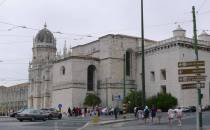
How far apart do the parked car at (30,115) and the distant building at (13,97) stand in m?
84.7

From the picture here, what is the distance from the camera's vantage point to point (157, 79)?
238 ft

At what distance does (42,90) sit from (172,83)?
3714cm

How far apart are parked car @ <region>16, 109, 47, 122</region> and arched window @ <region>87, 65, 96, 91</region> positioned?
32.9m

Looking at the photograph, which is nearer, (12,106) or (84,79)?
(84,79)

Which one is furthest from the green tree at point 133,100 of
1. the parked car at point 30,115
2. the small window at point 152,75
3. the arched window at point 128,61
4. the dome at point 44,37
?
the dome at point 44,37

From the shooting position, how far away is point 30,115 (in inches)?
1688

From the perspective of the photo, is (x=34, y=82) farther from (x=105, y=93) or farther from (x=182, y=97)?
(x=182, y=97)

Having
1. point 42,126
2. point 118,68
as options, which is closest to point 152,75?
point 118,68

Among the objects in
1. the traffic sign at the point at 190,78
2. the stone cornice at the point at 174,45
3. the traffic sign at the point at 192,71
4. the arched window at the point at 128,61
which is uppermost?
the stone cornice at the point at 174,45

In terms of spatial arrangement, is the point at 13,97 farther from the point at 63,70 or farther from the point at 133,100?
the point at 133,100

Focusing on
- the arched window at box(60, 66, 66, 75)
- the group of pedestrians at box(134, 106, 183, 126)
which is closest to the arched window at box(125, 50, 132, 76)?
the arched window at box(60, 66, 66, 75)

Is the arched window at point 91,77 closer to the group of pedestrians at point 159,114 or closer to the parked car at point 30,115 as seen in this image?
the parked car at point 30,115

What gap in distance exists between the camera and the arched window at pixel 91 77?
7726 cm

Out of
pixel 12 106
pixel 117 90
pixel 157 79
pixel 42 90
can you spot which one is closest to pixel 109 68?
pixel 117 90
